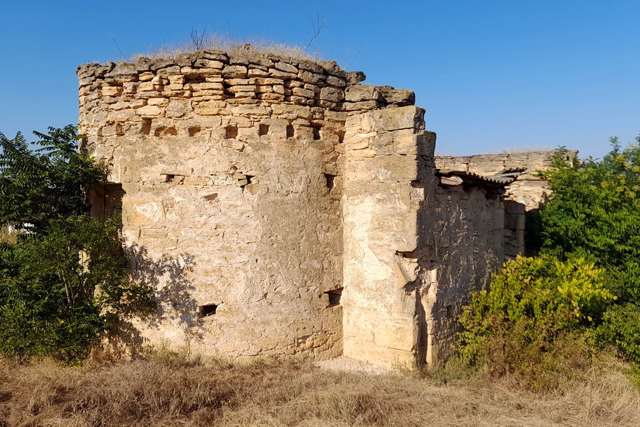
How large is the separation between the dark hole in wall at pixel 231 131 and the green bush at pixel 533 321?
3638 mm

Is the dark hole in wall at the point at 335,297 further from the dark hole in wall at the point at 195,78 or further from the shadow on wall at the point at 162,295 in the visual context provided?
the dark hole in wall at the point at 195,78

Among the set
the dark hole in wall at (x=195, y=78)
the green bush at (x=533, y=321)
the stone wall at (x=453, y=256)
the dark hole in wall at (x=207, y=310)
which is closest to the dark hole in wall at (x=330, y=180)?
the stone wall at (x=453, y=256)

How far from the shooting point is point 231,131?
611 cm

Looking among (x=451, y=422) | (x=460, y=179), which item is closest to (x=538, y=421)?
(x=451, y=422)

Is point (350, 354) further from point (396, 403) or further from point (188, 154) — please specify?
point (188, 154)

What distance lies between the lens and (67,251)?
5.88 meters

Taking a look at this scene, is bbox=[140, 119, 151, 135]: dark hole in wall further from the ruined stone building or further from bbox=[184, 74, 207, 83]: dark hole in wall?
bbox=[184, 74, 207, 83]: dark hole in wall

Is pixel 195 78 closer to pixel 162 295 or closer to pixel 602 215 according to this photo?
pixel 162 295

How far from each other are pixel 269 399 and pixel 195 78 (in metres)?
3.71

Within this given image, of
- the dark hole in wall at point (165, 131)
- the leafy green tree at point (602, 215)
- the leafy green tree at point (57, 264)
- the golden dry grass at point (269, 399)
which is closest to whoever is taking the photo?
the golden dry grass at point (269, 399)

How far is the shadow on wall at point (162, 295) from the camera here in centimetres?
595

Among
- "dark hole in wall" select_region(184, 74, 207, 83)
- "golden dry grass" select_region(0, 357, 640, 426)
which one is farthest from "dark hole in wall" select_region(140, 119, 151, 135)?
"golden dry grass" select_region(0, 357, 640, 426)

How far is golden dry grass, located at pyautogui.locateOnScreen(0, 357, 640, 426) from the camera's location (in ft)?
14.3

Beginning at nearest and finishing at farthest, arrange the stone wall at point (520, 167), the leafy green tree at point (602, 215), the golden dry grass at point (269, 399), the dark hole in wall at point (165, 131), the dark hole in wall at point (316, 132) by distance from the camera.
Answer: the golden dry grass at point (269, 399), the dark hole in wall at point (165, 131), the dark hole in wall at point (316, 132), the leafy green tree at point (602, 215), the stone wall at point (520, 167)
